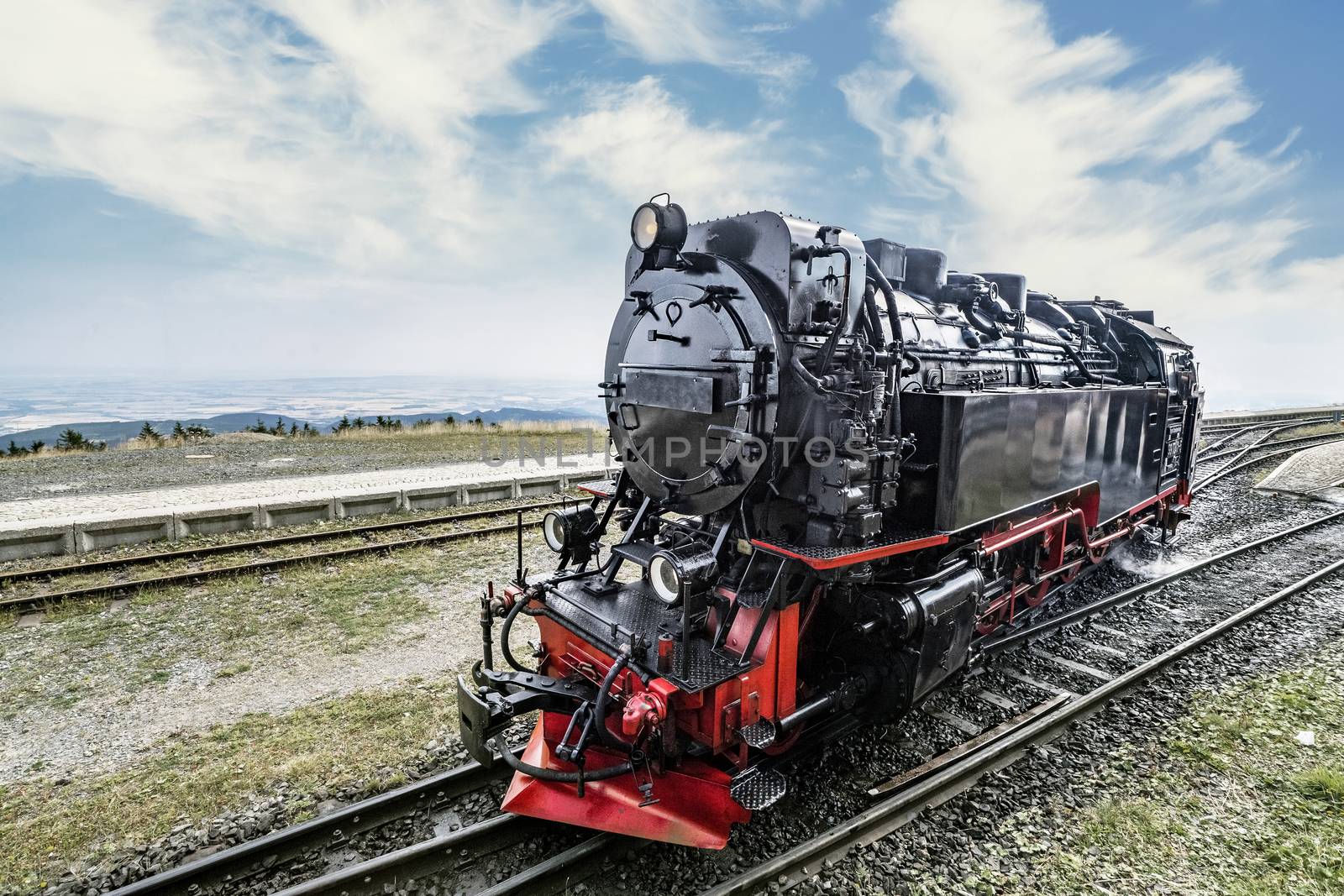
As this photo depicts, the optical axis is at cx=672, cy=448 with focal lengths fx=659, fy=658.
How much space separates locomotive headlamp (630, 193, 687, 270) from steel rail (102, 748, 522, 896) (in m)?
3.48

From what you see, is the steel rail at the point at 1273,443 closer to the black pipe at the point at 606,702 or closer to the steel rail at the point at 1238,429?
the steel rail at the point at 1238,429

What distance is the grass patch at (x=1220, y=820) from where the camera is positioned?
3.39 m

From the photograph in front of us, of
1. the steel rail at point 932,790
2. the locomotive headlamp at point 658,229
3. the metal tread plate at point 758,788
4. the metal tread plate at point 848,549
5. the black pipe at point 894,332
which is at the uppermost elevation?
the locomotive headlamp at point 658,229

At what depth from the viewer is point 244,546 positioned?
27.6 feet

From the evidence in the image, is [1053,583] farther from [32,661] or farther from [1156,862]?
[32,661]

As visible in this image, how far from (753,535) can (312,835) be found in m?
2.93

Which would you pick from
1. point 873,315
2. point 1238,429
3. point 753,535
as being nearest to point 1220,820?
point 753,535

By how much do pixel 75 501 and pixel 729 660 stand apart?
1243 centimetres

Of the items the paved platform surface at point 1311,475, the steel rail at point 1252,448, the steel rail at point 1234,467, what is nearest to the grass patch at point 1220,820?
the steel rail at point 1234,467

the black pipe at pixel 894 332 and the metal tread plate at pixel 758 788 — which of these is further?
the black pipe at pixel 894 332

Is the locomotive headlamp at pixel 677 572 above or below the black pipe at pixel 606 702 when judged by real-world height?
above

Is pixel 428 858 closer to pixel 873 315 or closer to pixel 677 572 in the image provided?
pixel 677 572

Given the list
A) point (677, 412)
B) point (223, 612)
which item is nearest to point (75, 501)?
point (223, 612)

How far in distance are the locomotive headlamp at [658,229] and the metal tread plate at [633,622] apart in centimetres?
227
